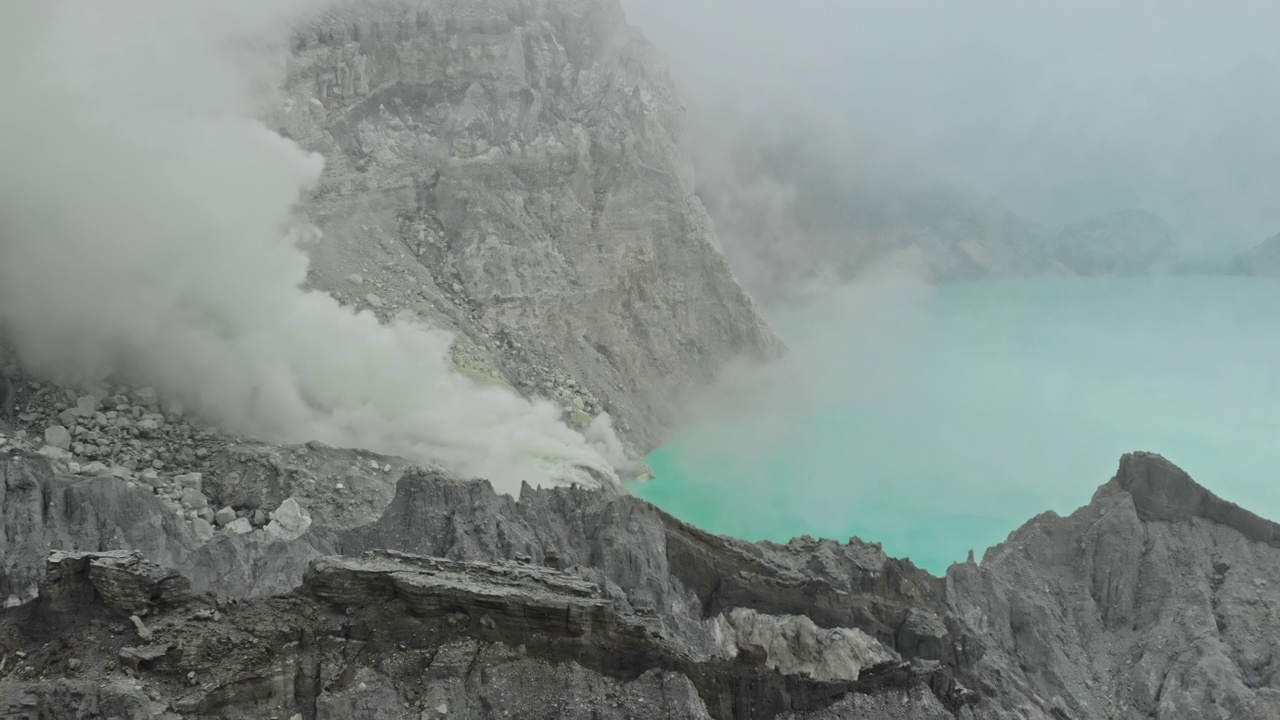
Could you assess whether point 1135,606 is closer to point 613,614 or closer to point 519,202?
point 613,614

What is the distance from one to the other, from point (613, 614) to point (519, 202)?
3533cm

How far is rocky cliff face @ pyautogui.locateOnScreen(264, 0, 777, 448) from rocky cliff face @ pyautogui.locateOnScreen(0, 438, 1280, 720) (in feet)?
68.0

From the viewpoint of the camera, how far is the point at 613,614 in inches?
490

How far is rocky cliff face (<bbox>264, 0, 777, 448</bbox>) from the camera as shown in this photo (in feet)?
138

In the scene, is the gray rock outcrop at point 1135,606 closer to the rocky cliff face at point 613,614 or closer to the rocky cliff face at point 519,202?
the rocky cliff face at point 613,614

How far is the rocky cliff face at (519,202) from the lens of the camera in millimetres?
42031

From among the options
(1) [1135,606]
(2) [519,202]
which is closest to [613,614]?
(1) [1135,606]

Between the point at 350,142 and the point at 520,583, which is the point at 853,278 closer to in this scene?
the point at 350,142

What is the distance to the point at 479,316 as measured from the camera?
42250 millimetres

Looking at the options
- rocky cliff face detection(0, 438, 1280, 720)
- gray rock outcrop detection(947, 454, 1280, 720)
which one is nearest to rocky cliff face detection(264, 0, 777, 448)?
rocky cliff face detection(0, 438, 1280, 720)

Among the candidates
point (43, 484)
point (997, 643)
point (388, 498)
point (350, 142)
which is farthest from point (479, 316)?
point (997, 643)

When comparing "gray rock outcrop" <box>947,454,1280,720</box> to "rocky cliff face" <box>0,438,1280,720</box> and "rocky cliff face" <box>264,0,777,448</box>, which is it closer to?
"rocky cliff face" <box>0,438,1280,720</box>

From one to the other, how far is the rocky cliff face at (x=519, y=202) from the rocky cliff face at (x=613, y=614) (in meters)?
20.7

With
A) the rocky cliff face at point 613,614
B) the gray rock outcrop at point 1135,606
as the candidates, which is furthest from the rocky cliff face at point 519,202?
the gray rock outcrop at point 1135,606
